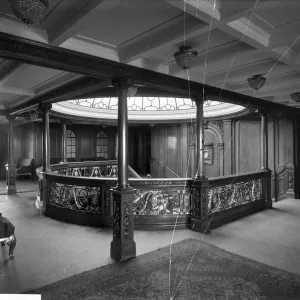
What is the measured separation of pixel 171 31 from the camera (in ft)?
10.1

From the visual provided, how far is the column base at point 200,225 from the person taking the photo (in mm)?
5375

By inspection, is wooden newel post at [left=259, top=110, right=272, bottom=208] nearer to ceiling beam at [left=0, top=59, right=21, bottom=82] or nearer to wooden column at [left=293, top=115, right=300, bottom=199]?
wooden column at [left=293, top=115, right=300, bottom=199]

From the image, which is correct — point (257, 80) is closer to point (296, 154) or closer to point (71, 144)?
point (296, 154)

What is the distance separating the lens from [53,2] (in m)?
2.52

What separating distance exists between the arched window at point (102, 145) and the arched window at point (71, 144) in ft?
4.21

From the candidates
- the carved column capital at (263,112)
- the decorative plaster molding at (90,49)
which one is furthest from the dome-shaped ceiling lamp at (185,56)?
the carved column capital at (263,112)

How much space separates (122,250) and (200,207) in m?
2.09

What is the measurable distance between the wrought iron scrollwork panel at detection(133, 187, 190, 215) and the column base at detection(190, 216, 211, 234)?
282mm

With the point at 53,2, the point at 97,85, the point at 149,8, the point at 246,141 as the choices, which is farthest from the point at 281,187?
the point at 53,2

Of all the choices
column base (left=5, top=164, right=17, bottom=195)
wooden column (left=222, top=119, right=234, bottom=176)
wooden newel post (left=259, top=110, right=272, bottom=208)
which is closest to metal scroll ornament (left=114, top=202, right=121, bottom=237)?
wooden newel post (left=259, top=110, right=272, bottom=208)

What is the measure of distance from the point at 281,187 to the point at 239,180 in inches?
128

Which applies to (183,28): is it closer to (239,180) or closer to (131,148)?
(239,180)

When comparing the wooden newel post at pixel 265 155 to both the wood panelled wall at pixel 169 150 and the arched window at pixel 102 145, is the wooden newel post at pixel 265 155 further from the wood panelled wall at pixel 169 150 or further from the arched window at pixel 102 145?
the arched window at pixel 102 145

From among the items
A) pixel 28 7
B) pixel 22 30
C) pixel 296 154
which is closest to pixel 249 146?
pixel 296 154
